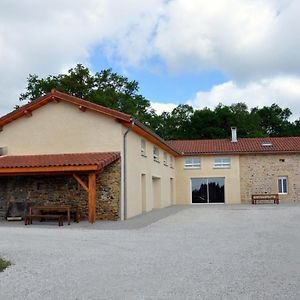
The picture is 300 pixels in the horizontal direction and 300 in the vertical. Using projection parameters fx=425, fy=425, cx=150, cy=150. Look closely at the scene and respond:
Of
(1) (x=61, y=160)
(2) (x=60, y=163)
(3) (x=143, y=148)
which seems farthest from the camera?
(3) (x=143, y=148)

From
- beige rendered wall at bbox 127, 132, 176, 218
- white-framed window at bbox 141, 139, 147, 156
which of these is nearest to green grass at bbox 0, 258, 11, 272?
beige rendered wall at bbox 127, 132, 176, 218

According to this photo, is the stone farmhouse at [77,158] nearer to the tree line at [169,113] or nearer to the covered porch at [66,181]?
the covered porch at [66,181]

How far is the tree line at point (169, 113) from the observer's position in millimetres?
39000

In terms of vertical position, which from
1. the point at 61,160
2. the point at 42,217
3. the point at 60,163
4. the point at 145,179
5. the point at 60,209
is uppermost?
the point at 61,160

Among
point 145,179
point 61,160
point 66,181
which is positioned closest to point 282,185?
point 145,179

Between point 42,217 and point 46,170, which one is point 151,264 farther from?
point 46,170

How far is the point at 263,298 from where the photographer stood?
17.1ft

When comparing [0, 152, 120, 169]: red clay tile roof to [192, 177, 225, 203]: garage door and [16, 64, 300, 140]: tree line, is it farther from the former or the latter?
[16, 64, 300, 140]: tree line

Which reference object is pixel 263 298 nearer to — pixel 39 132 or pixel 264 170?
pixel 39 132

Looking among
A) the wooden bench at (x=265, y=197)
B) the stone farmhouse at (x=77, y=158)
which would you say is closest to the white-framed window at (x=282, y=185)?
the wooden bench at (x=265, y=197)

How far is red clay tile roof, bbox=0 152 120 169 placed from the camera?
15.5m

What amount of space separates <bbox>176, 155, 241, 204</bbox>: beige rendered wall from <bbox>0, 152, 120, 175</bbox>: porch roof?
14.6 metres

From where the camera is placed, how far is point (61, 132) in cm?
1838

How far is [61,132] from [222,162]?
15475mm
